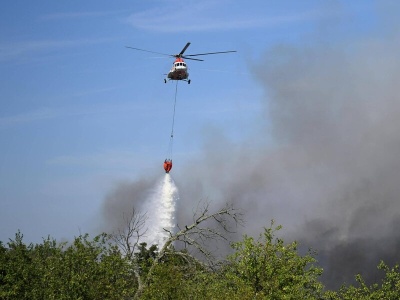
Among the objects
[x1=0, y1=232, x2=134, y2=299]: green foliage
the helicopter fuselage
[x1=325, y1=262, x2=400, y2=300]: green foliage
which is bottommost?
[x1=0, y1=232, x2=134, y2=299]: green foliage

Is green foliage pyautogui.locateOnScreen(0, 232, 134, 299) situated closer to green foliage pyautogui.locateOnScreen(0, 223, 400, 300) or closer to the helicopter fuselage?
green foliage pyautogui.locateOnScreen(0, 223, 400, 300)

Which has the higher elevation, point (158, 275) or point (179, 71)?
point (179, 71)

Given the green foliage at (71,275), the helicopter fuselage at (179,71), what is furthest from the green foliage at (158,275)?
the helicopter fuselage at (179,71)

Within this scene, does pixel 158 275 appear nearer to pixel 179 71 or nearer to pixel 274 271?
pixel 274 271

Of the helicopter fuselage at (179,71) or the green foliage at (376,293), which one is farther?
the helicopter fuselage at (179,71)

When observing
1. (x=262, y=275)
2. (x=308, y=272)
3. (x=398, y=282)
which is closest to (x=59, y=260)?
(x=262, y=275)

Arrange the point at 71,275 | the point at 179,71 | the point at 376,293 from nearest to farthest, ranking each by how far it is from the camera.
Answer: the point at 71,275, the point at 376,293, the point at 179,71

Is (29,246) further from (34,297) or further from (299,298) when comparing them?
(299,298)

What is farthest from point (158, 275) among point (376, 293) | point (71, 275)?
point (376, 293)

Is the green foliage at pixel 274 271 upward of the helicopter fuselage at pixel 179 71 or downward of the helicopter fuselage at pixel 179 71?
downward

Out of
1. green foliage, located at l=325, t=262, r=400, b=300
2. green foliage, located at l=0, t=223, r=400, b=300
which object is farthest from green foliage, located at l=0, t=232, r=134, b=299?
green foliage, located at l=325, t=262, r=400, b=300

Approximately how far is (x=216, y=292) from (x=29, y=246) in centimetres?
2218

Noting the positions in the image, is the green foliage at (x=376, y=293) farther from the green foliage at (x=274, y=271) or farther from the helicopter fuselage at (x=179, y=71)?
the helicopter fuselage at (x=179, y=71)

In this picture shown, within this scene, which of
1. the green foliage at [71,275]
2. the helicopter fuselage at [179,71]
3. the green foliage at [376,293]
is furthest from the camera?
the helicopter fuselage at [179,71]
